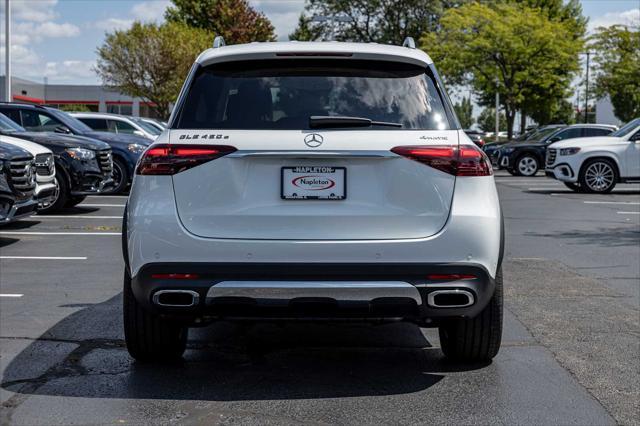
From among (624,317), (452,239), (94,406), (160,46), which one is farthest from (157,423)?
(160,46)

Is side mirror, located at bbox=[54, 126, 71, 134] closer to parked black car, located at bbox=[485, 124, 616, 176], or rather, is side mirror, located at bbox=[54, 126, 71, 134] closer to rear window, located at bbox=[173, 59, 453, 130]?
rear window, located at bbox=[173, 59, 453, 130]

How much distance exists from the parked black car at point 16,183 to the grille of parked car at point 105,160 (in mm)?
3736

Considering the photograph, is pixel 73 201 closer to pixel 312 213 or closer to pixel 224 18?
pixel 312 213

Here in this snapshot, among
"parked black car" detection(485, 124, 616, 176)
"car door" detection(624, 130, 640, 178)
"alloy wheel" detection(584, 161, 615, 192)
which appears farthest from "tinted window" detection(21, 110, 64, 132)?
"parked black car" detection(485, 124, 616, 176)

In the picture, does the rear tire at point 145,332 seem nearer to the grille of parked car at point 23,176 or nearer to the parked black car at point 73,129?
the grille of parked car at point 23,176

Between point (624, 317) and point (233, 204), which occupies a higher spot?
point (233, 204)

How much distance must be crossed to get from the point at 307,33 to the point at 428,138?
78529mm

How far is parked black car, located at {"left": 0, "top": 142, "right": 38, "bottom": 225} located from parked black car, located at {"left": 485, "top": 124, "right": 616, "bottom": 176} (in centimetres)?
2006

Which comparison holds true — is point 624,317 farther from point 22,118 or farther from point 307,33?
point 307,33

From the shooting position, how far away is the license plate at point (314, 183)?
4629 millimetres

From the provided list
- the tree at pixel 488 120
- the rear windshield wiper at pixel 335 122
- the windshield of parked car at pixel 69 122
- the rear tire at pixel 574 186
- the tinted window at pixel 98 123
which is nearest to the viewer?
the rear windshield wiper at pixel 335 122

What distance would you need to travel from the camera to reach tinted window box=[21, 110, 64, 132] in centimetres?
1652

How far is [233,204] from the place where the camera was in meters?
4.64

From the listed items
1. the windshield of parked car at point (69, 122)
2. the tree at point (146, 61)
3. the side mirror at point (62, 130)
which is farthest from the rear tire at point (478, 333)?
the tree at point (146, 61)
